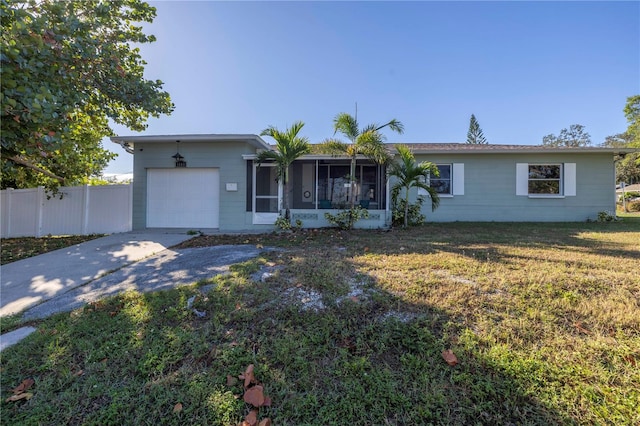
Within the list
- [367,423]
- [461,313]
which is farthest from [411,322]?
[367,423]

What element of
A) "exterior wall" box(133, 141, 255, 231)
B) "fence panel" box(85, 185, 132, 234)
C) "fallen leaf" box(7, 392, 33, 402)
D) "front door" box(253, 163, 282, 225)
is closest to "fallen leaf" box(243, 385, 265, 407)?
"fallen leaf" box(7, 392, 33, 402)

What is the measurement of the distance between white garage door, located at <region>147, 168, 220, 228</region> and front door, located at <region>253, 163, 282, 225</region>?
1.31m

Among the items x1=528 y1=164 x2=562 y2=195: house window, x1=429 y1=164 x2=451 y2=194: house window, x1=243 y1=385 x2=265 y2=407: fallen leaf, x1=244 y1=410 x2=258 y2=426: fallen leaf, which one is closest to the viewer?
x1=244 y1=410 x2=258 y2=426: fallen leaf

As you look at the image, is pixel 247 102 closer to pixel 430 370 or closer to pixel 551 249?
pixel 551 249

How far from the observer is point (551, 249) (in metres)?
5.24

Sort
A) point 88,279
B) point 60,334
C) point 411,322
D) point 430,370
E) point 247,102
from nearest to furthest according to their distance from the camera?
point 430,370 < point 411,322 < point 60,334 < point 88,279 < point 247,102

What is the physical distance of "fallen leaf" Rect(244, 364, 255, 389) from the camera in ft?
6.18

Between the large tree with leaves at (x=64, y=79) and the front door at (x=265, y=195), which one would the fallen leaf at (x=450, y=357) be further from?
the front door at (x=265, y=195)

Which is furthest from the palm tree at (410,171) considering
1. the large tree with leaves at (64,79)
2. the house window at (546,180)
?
the large tree with leaves at (64,79)

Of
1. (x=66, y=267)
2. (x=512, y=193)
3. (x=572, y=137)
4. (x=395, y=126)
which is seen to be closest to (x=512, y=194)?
(x=512, y=193)

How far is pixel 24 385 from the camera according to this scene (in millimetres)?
1995

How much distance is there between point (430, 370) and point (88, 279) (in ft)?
16.5

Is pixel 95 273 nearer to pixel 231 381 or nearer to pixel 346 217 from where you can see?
pixel 231 381

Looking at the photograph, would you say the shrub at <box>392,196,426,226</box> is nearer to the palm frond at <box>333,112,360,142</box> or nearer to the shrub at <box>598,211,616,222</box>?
the palm frond at <box>333,112,360,142</box>
